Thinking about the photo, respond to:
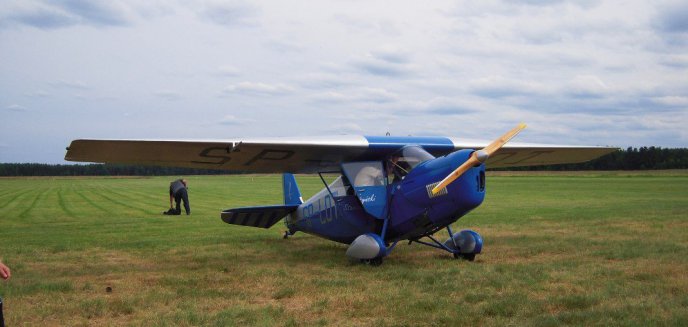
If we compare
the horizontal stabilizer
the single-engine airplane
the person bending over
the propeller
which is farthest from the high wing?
the person bending over

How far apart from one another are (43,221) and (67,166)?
12896 centimetres

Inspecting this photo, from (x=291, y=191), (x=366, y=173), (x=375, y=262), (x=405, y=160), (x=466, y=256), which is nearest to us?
(x=375, y=262)

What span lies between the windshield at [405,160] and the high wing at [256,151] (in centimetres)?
17

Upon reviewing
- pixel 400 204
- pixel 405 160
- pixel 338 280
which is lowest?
pixel 338 280

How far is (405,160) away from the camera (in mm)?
9258

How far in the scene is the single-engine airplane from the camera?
8.23m

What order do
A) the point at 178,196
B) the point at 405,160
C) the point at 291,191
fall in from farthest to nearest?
the point at 178,196, the point at 291,191, the point at 405,160

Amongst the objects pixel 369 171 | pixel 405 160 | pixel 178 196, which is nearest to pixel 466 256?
pixel 405 160

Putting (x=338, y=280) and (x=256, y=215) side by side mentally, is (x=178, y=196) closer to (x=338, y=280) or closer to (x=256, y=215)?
(x=256, y=215)

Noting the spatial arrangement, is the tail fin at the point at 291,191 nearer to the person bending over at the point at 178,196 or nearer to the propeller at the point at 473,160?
the propeller at the point at 473,160

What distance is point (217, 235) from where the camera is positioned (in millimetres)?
13836

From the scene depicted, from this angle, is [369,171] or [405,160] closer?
[405,160]

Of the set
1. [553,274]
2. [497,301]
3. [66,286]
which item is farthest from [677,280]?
[66,286]

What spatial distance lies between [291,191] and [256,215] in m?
1.14
